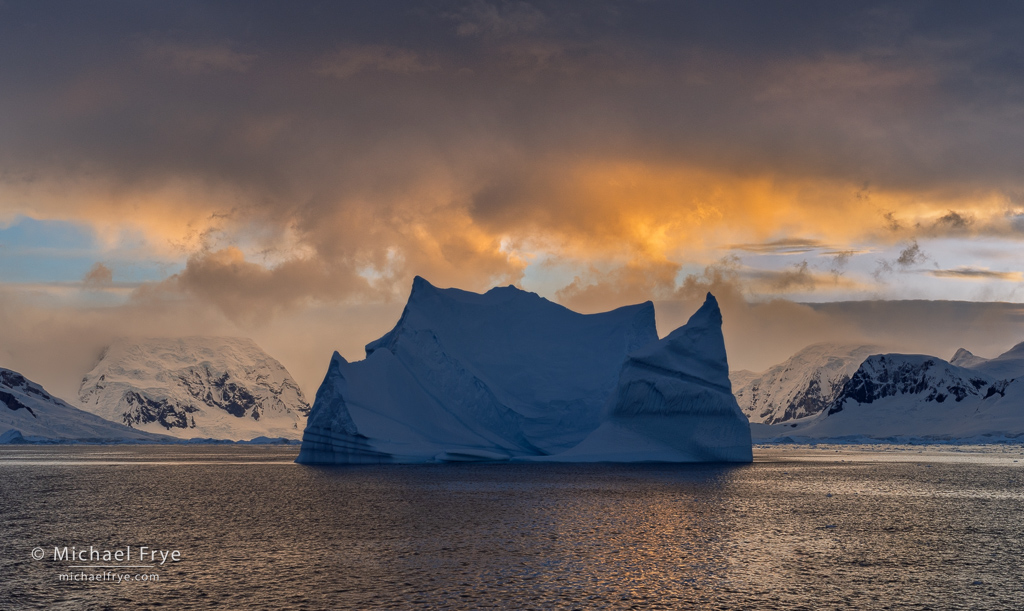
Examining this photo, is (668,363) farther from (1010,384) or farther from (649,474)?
(1010,384)

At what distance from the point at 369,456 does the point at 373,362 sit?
7455mm

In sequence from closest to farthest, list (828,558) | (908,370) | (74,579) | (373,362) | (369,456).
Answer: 1. (74,579)
2. (828,558)
3. (369,456)
4. (373,362)
5. (908,370)

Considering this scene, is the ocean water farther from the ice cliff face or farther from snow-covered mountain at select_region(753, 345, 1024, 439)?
snow-covered mountain at select_region(753, 345, 1024, 439)

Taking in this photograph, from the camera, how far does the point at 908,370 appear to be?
193 m

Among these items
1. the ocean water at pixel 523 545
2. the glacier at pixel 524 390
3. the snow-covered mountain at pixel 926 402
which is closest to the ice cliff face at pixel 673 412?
the glacier at pixel 524 390

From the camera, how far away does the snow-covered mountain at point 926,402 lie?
162 metres

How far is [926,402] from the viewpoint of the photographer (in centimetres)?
18425

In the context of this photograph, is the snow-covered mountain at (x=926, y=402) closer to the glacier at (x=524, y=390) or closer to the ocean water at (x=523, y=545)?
the glacier at (x=524, y=390)

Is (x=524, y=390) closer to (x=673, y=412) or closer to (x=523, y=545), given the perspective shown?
(x=673, y=412)

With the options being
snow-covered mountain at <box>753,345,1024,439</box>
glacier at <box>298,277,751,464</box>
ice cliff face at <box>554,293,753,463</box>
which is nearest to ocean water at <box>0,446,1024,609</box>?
ice cliff face at <box>554,293,753,463</box>

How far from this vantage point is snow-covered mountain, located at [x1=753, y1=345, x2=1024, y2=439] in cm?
16150

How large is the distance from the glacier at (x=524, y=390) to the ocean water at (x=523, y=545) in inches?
388

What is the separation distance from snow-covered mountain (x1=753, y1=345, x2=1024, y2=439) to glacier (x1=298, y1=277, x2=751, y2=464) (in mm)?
114728

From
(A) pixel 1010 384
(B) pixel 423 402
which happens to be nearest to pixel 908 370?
(A) pixel 1010 384
